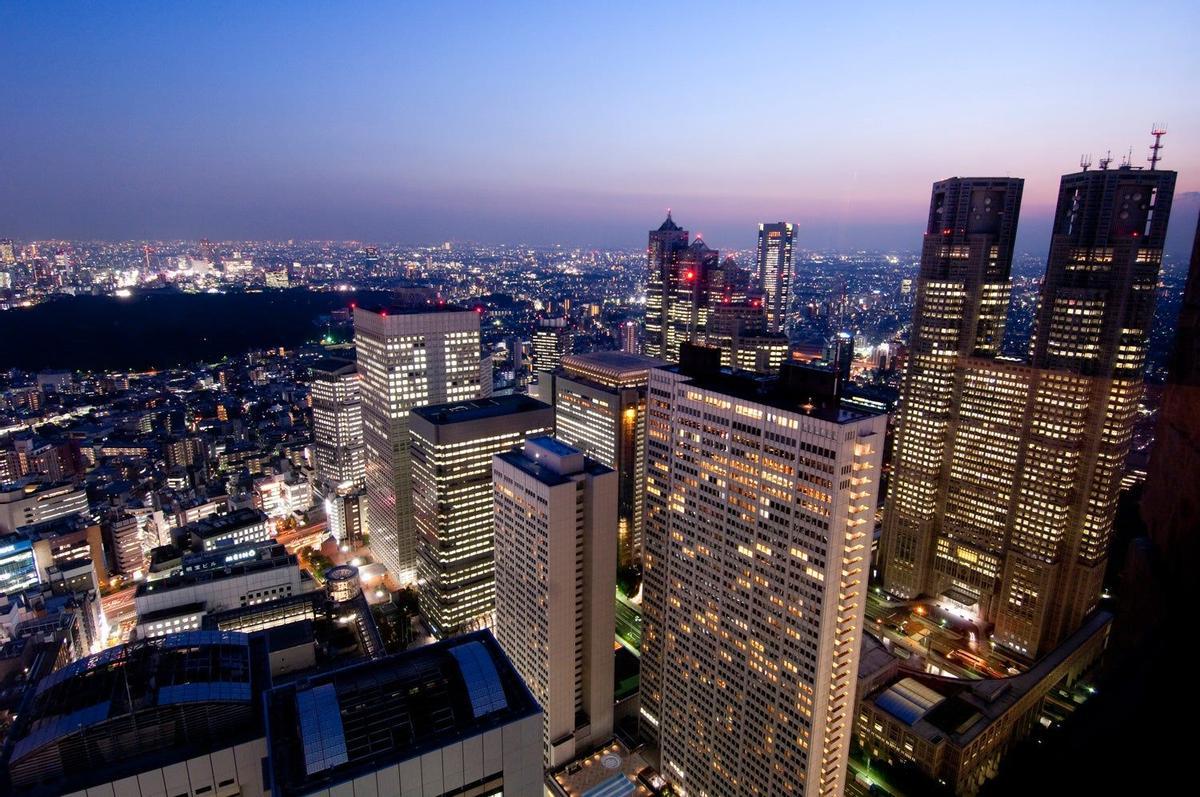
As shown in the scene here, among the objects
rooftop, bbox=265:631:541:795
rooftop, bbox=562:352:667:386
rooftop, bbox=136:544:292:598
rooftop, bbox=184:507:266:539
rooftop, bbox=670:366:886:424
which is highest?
rooftop, bbox=670:366:886:424

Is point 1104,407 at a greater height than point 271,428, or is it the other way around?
point 1104,407

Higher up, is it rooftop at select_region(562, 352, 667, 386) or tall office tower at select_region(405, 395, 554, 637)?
rooftop at select_region(562, 352, 667, 386)

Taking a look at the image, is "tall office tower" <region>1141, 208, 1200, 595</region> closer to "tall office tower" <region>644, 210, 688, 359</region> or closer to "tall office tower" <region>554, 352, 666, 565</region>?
"tall office tower" <region>554, 352, 666, 565</region>

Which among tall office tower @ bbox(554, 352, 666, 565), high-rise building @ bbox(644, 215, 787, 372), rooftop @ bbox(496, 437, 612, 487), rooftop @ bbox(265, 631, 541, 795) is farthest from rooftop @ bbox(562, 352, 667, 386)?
rooftop @ bbox(265, 631, 541, 795)

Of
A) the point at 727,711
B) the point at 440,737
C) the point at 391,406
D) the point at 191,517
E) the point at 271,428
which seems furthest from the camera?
the point at 271,428

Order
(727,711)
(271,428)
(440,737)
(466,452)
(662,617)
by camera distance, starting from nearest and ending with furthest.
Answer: (440,737) < (727,711) < (662,617) < (466,452) < (271,428)

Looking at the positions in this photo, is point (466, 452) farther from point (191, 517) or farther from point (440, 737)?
point (191, 517)

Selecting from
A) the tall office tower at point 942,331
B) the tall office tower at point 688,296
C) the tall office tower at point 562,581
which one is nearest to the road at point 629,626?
the tall office tower at point 562,581

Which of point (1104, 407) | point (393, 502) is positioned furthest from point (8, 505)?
point (1104, 407)
